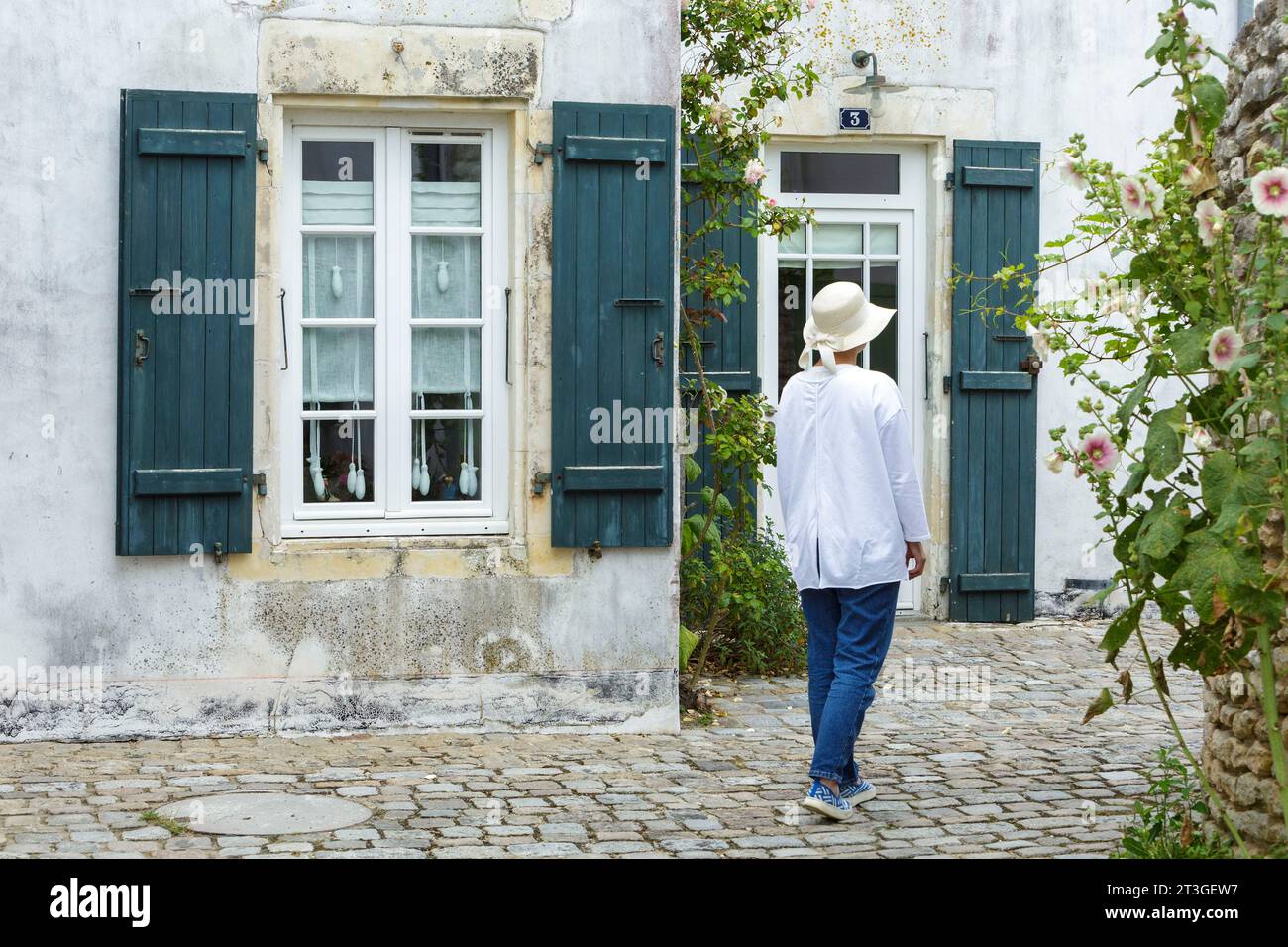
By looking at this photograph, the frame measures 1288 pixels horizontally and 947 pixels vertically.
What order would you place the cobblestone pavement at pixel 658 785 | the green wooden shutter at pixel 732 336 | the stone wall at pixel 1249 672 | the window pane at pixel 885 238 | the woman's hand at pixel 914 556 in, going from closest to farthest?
the stone wall at pixel 1249 672 → the cobblestone pavement at pixel 658 785 → the woman's hand at pixel 914 556 → the green wooden shutter at pixel 732 336 → the window pane at pixel 885 238

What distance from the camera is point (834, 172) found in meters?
9.67

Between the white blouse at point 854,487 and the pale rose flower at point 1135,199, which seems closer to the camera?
the pale rose flower at point 1135,199

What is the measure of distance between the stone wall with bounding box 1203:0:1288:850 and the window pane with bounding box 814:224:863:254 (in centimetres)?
457

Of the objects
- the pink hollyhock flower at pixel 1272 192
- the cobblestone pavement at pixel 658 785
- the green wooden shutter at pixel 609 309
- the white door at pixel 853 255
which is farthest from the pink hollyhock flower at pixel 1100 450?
the white door at pixel 853 255

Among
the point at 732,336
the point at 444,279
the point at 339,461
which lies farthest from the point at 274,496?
the point at 732,336

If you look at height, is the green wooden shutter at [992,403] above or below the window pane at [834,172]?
below

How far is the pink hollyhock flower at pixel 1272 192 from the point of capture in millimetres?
4074

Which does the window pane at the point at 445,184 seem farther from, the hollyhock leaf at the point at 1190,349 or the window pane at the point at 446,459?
the hollyhock leaf at the point at 1190,349

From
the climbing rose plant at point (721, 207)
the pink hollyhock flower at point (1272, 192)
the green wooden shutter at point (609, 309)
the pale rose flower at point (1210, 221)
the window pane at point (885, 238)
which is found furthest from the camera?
the window pane at point (885, 238)

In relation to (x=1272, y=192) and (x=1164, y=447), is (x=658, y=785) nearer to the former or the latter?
(x=1164, y=447)

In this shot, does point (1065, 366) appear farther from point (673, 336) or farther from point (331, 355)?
point (331, 355)

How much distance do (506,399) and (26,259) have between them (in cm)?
195

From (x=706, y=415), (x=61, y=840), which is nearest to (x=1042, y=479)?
(x=706, y=415)

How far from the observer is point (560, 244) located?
275 inches
